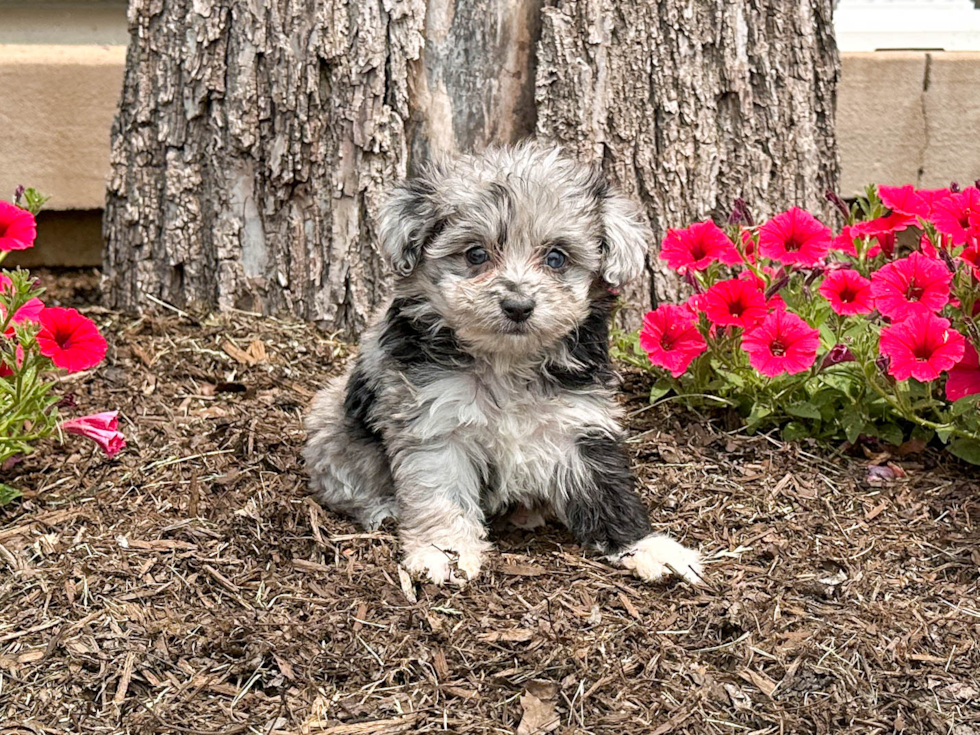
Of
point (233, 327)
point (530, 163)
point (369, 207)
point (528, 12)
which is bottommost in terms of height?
point (233, 327)

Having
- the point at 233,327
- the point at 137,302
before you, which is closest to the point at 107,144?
the point at 137,302

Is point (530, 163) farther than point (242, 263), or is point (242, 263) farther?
point (242, 263)

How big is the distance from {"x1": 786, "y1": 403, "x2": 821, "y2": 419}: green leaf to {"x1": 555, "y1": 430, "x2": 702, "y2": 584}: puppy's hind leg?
98 centimetres

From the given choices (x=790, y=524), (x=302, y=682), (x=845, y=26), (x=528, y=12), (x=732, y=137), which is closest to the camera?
(x=302, y=682)

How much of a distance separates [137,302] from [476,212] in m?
2.71

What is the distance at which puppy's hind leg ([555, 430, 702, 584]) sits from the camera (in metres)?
4.01

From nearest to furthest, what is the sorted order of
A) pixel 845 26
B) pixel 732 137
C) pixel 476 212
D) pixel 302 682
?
pixel 302 682 → pixel 476 212 → pixel 732 137 → pixel 845 26

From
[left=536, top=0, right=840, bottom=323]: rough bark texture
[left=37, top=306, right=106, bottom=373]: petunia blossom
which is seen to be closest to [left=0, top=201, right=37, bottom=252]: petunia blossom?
[left=37, top=306, right=106, bottom=373]: petunia blossom

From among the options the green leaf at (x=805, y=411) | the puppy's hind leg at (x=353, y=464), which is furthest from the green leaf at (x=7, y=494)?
the green leaf at (x=805, y=411)

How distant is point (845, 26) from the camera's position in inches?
308

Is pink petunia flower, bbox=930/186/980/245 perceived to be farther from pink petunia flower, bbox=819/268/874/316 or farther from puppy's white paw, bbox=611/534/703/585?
puppy's white paw, bbox=611/534/703/585

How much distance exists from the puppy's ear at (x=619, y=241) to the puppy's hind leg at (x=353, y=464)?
3.34 ft

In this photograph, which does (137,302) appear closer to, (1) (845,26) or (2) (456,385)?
(2) (456,385)

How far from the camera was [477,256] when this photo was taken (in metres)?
3.84
